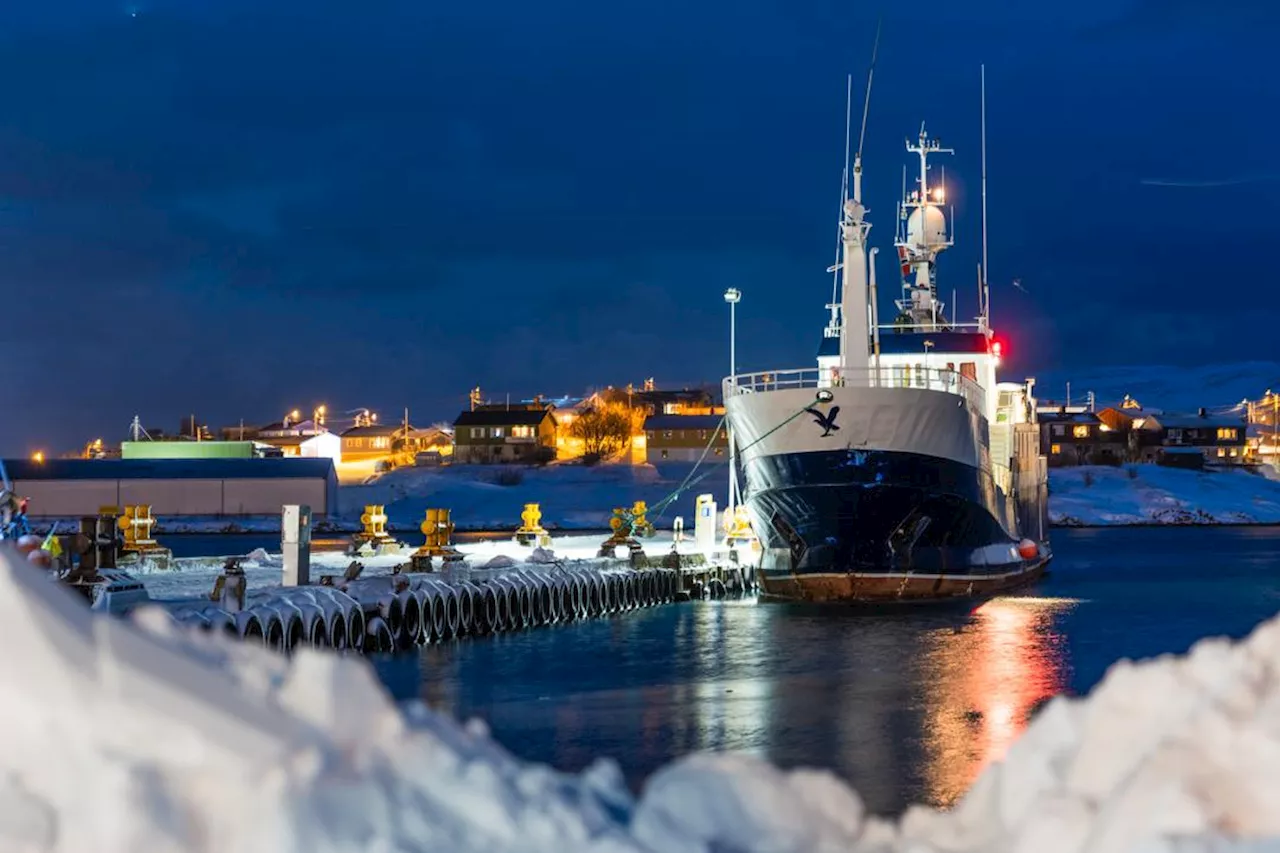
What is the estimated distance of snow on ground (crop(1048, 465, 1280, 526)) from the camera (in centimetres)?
11175

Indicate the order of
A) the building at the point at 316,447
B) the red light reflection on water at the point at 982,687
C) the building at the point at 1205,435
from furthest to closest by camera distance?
the building at the point at 1205,435
the building at the point at 316,447
the red light reflection on water at the point at 982,687

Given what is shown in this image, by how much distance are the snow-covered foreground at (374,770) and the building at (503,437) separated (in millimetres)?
122786

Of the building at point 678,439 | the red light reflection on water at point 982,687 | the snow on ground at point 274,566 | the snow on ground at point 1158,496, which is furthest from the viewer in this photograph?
the building at point 678,439

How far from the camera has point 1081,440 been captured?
5340 inches

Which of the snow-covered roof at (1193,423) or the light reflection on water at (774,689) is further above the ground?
the snow-covered roof at (1193,423)

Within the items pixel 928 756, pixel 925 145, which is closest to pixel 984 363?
pixel 925 145

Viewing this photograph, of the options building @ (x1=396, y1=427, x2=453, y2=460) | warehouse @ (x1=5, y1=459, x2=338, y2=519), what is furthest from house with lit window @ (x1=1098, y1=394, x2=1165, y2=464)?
warehouse @ (x1=5, y1=459, x2=338, y2=519)

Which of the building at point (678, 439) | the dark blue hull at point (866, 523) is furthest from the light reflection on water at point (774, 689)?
the building at point (678, 439)

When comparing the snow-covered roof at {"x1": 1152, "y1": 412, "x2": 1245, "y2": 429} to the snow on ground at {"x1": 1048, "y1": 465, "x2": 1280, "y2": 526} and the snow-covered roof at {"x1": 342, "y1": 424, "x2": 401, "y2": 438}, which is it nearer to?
the snow on ground at {"x1": 1048, "y1": 465, "x2": 1280, "y2": 526}

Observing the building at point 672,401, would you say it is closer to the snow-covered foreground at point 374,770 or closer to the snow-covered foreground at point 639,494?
the snow-covered foreground at point 639,494

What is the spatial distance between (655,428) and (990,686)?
9783 centimetres

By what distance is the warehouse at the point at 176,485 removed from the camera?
86.3m

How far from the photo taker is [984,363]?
146 ft

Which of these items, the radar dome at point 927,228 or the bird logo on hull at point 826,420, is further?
the radar dome at point 927,228
